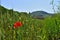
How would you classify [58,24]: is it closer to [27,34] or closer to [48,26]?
[48,26]

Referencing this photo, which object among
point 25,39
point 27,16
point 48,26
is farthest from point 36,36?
point 27,16

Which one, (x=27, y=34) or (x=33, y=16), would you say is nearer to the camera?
(x=27, y=34)

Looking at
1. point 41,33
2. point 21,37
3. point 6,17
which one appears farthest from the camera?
point 6,17

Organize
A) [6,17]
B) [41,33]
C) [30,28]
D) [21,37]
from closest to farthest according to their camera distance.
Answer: [21,37], [41,33], [30,28], [6,17]

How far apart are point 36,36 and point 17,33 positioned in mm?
472

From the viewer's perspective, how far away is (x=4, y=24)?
382 cm

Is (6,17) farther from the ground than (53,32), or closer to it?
farther from the ground

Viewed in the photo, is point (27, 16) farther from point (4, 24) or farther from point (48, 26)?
point (4, 24)

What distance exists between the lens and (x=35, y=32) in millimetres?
3803

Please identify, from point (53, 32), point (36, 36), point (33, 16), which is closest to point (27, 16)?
point (33, 16)

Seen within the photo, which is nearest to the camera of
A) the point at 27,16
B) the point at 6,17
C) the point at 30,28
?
the point at 30,28

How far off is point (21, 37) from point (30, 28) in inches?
24.3

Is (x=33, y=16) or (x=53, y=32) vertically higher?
(x=33, y=16)

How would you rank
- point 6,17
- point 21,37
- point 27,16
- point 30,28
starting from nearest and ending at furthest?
point 21,37
point 30,28
point 6,17
point 27,16
